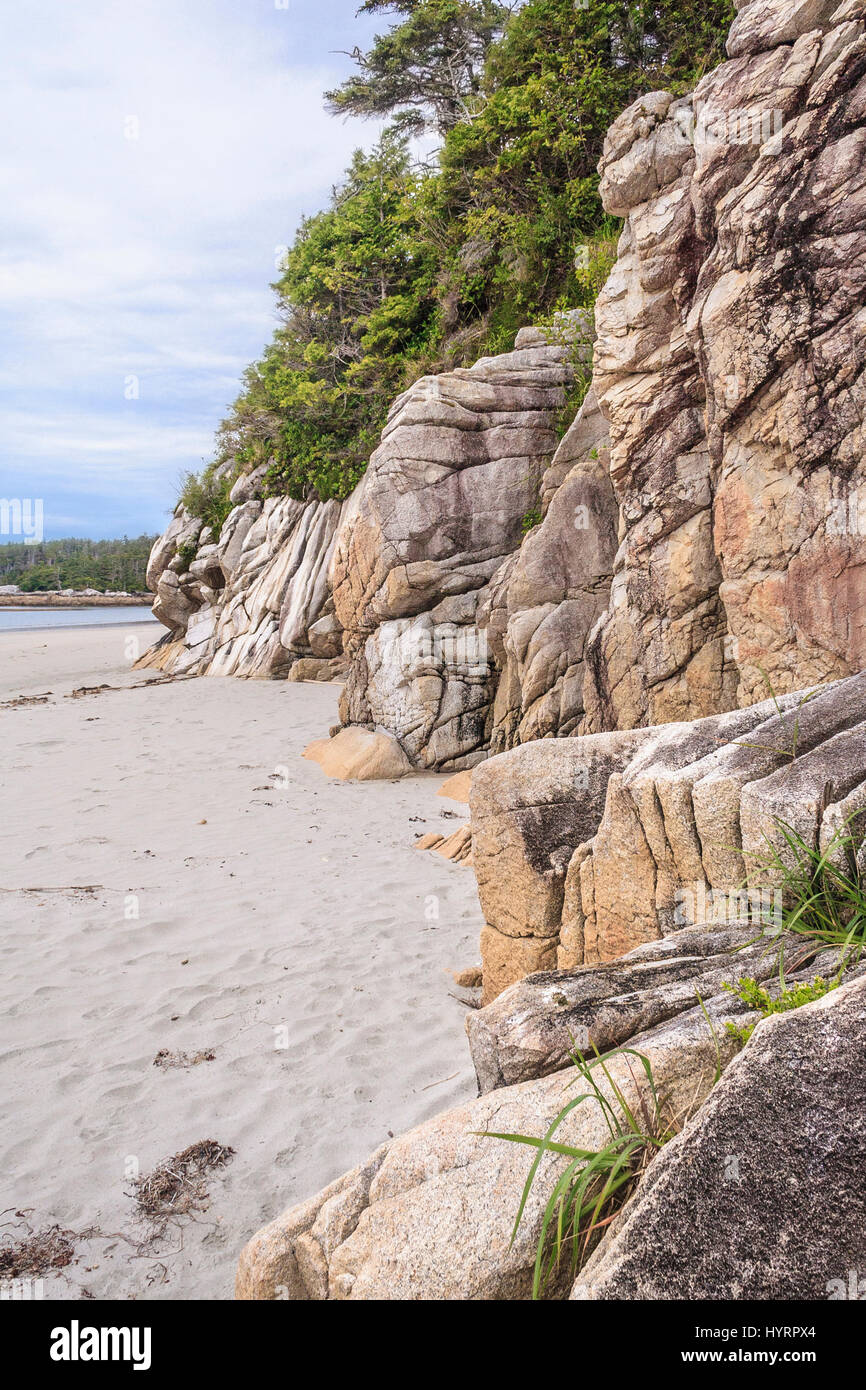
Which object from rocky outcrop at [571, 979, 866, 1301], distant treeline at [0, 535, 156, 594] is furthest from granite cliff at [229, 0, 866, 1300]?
distant treeline at [0, 535, 156, 594]

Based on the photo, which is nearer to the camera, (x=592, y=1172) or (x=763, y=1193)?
(x=763, y=1193)

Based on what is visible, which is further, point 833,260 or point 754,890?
point 833,260

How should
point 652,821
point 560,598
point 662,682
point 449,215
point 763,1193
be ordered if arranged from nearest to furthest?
1. point 763,1193
2. point 652,821
3. point 662,682
4. point 560,598
5. point 449,215

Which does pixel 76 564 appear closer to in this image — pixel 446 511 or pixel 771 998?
pixel 446 511

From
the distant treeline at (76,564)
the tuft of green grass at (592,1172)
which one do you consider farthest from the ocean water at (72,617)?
the tuft of green grass at (592,1172)

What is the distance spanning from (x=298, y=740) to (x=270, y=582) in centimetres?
792

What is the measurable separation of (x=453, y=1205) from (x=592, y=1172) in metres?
0.37

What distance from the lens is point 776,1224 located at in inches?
59.9

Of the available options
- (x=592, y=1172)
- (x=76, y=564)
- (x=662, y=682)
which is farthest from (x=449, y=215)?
(x=76, y=564)

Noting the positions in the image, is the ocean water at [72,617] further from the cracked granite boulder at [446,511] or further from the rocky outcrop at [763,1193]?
the rocky outcrop at [763,1193]

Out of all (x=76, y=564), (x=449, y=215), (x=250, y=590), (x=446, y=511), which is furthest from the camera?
(x=76, y=564)

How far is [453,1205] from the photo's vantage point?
197 cm
